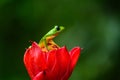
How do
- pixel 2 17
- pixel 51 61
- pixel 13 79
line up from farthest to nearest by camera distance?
1. pixel 2 17
2. pixel 13 79
3. pixel 51 61

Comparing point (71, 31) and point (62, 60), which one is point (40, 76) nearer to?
point (62, 60)

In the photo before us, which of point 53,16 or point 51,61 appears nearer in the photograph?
point 51,61

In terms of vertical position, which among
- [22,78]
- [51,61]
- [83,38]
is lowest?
[22,78]

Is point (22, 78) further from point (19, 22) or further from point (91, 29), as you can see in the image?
point (91, 29)

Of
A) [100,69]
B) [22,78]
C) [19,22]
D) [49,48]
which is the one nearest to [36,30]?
[19,22]

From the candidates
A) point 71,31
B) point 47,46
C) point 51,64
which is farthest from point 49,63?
point 71,31

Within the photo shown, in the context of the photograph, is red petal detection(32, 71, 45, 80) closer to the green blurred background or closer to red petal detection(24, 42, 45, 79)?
red petal detection(24, 42, 45, 79)

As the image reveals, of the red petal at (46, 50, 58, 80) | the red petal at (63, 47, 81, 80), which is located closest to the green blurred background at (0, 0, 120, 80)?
the red petal at (63, 47, 81, 80)
